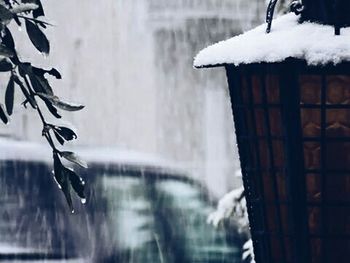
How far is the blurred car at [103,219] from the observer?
253 inches

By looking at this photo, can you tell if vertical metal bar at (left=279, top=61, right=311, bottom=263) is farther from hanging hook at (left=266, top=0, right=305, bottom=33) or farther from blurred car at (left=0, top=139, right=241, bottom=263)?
blurred car at (left=0, top=139, right=241, bottom=263)

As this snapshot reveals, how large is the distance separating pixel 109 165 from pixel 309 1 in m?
5.67

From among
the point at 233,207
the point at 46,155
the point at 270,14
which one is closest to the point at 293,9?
the point at 270,14

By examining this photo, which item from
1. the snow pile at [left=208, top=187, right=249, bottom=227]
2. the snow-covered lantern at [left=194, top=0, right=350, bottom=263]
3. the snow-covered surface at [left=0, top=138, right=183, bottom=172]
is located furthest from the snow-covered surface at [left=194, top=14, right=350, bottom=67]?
the snow-covered surface at [left=0, top=138, right=183, bottom=172]

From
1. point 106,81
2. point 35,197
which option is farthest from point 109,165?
point 106,81

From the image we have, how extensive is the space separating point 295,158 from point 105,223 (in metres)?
5.32

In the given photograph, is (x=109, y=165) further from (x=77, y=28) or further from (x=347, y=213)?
(x=77, y=28)

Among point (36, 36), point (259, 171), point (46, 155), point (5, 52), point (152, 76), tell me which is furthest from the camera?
point (152, 76)

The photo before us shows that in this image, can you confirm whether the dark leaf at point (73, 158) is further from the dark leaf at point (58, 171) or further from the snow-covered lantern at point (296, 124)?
the snow-covered lantern at point (296, 124)

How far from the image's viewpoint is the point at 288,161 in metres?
1.40

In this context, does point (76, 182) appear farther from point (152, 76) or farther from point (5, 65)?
point (152, 76)

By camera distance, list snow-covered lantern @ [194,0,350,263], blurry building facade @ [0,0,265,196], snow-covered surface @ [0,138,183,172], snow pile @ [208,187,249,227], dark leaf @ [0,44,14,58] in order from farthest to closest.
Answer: blurry building facade @ [0,0,265,196] < snow-covered surface @ [0,138,183,172] < snow pile @ [208,187,249,227] < snow-covered lantern @ [194,0,350,263] < dark leaf @ [0,44,14,58]

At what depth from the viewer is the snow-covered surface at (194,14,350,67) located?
129 centimetres

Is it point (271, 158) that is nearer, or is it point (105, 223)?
point (271, 158)
